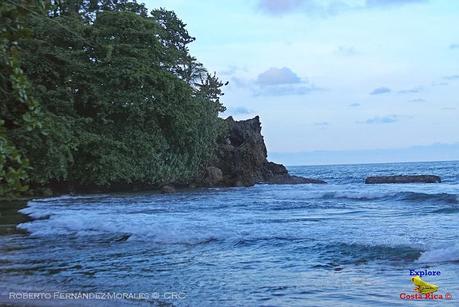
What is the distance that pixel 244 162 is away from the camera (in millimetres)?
39375

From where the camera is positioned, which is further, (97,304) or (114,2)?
(114,2)

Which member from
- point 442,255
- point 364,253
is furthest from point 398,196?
point 442,255

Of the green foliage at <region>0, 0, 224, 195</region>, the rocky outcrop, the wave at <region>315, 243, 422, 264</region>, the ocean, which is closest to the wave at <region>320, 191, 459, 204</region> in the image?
the ocean

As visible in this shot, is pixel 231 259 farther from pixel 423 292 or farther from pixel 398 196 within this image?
pixel 398 196

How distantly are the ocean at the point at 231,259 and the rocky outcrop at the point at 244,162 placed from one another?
76.1ft

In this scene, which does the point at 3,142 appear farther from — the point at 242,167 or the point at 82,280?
the point at 242,167

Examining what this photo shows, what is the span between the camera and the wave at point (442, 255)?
717cm

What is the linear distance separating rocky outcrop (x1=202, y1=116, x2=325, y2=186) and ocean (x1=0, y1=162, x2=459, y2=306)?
23.2m

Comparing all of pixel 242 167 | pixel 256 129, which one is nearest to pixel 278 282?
pixel 242 167

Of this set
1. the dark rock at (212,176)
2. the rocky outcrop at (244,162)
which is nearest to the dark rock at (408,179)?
the rocky outcrop at (244,162)

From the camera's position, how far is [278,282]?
20.6 feet

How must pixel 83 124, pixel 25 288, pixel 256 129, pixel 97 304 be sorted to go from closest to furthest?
pixel 97 304
pixel 25 288
pixel 83 124
pixel 256 129

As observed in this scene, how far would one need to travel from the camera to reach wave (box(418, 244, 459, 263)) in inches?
282

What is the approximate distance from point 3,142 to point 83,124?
2126cm
